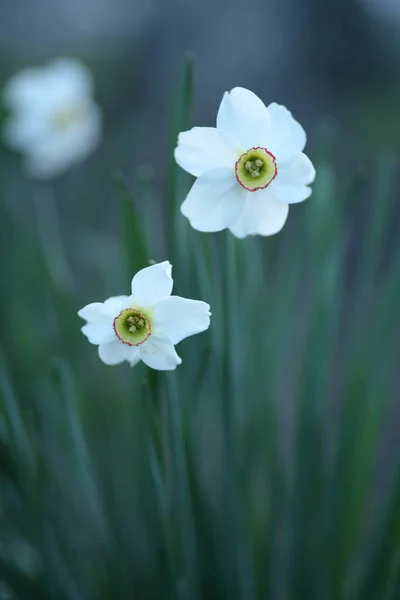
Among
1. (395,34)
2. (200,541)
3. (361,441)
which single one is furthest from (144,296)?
(395,34)

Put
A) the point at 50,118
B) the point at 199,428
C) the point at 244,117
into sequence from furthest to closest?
1. the point at 50,118
2. the point at 199,428
3. the point at 244,117

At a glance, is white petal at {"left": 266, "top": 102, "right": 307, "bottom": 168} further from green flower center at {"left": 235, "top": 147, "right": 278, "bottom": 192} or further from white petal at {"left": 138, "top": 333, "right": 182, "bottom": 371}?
white petal at {"left": 138, "top": 333, "right": 182, "bottom": 371}

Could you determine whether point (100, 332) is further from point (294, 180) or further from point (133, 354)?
point (294, 180)

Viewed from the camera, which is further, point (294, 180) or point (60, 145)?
point (60, 145)

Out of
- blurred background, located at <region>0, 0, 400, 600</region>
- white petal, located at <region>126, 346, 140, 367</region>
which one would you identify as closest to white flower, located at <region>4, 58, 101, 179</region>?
blurred background, located at <region>0, 0, 400, 600</region>

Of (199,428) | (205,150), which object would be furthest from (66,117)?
(205,150)

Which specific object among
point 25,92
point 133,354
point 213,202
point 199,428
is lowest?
point 199,428
